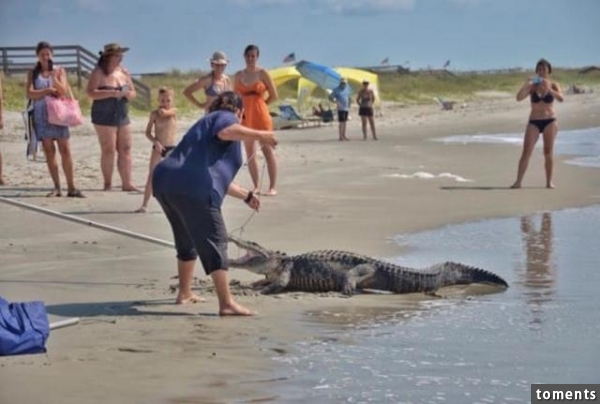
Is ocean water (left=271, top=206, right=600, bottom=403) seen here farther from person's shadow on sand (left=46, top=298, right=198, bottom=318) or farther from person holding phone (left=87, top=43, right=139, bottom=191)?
person holding phone (left=87, top=43, right=139, bottom=191)

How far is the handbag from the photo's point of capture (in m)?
12.4

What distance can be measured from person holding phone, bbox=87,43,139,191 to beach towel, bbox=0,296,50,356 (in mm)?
6448

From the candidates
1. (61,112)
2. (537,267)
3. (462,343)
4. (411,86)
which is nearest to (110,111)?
(61,112)

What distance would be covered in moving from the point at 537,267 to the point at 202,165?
11.1 feet

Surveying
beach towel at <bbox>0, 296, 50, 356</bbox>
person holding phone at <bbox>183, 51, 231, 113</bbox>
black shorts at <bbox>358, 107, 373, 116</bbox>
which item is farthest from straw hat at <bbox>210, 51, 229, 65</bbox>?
black shorts at <bbox>358, 107, 373, 116</bbox>

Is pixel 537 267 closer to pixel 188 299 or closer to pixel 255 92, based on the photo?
pixel 188 299

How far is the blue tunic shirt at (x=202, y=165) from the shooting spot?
705cm

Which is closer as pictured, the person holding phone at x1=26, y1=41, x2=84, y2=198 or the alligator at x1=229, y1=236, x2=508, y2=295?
the alligator at x1=229, y1=236, x2=508, y2=295

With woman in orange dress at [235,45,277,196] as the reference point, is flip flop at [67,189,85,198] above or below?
below

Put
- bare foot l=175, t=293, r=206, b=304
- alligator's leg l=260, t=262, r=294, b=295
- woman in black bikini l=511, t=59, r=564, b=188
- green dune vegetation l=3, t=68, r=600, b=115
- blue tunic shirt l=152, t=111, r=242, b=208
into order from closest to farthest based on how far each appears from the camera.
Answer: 1. blue tunic shirt l=152, t=111, r=242, b=208
2. bare foot l=175, t=293, r=206, b=304
3. alligator's leg l=260, t=262, r=294, b=295
4. woman in black bikini l=511, t=59, r=564, b=188
5. green dune vegetation l=3, t=68, r=600, b=115

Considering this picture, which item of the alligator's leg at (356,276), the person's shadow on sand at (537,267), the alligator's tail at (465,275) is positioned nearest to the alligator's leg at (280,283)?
the alligator's leg at (356,276)

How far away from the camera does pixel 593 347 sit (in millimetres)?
6516

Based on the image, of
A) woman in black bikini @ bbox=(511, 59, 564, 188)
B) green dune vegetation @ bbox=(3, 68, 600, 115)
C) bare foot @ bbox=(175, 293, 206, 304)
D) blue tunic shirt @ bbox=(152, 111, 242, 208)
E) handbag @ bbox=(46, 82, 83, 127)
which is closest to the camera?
blue tunic shirt @ bbox=(152, 111, 242, 208)

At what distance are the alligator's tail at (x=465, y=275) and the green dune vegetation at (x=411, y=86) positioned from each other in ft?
70.4
